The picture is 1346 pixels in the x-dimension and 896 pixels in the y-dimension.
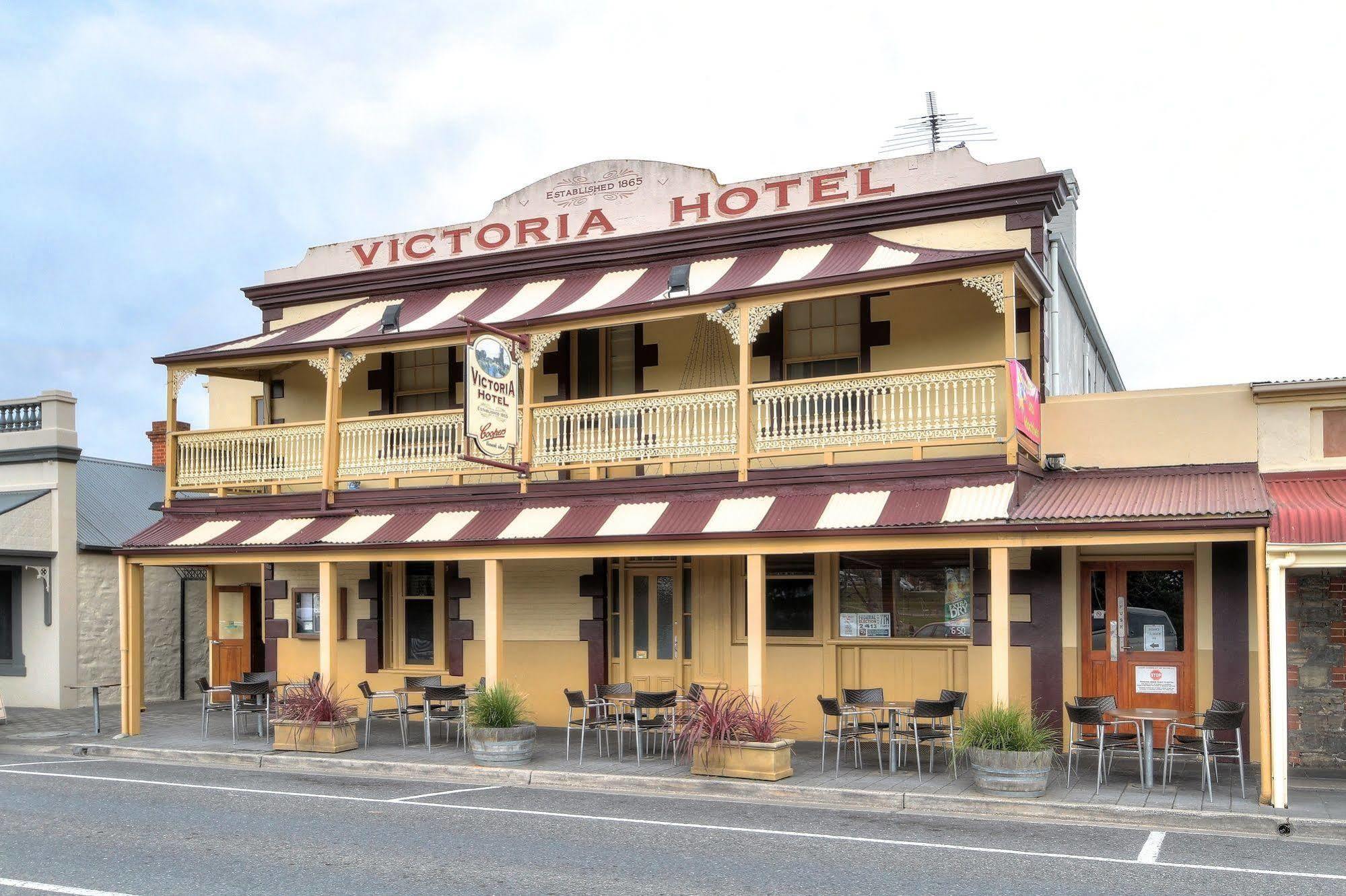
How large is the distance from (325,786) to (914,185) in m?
9.92

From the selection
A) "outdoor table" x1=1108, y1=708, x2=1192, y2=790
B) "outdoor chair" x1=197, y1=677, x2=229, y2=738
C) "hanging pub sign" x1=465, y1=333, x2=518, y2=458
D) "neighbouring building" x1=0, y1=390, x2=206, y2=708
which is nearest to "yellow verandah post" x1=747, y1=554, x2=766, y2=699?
"hanging pub sign" x1=465, y1=333, x2=518, y2=458

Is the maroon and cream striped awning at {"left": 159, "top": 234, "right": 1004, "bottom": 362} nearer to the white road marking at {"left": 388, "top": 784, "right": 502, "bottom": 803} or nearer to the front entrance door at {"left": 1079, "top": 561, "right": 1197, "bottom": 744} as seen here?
the front entrance door at {"left": 1079, "top": 561, "right": 1197, "bottom": 744}

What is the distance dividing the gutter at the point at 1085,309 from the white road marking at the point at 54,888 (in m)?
12.2

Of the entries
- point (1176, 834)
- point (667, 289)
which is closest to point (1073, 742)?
point (1176, 834)

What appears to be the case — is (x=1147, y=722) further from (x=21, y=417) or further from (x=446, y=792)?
(x=21, y=417)

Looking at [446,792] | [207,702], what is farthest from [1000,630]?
[207,702]

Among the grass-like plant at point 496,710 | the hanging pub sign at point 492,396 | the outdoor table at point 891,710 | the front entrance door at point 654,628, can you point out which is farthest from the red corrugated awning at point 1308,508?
the hanging pub sign at point 492,396

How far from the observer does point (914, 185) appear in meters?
15.7

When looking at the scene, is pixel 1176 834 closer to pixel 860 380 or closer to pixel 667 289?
pixel 860 380

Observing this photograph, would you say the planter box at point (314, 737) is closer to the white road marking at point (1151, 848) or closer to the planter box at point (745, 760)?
the planter box at point (745, 760)

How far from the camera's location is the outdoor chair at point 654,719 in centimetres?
1338

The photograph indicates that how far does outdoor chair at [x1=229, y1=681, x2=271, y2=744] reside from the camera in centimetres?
1552

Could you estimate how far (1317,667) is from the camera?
42.2 feet

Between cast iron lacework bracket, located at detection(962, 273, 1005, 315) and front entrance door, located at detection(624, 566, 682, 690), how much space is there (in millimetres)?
5760
